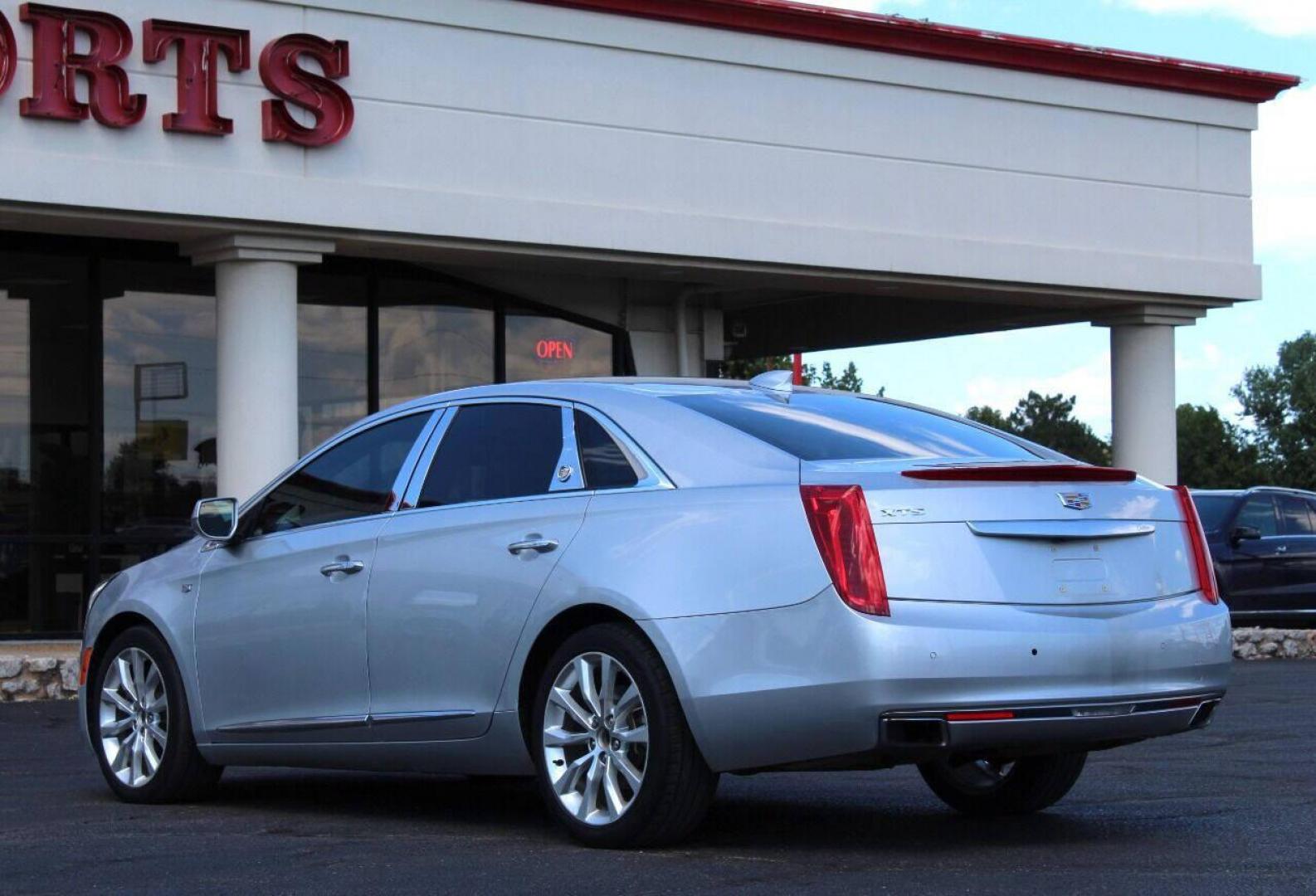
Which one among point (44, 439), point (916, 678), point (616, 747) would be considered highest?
point (44, 439)

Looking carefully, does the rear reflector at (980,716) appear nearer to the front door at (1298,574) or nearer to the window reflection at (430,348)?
the window reflection at (430,348)

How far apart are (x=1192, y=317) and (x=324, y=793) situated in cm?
1592

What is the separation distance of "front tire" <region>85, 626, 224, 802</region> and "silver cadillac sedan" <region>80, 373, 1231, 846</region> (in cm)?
14

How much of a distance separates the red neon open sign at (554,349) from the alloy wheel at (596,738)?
48.6 ft

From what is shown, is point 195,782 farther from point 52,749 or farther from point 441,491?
point 52,749

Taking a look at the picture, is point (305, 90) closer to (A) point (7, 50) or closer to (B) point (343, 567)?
(A) point (7, 50)

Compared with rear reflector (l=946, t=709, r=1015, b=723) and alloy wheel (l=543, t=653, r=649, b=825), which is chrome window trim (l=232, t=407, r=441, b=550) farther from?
rear reflector (l=946, t=709, r=1015, b=723)

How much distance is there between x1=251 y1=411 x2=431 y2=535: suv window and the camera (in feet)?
25.5

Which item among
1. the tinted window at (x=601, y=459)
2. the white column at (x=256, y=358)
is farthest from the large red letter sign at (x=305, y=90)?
the tinted window at (x=601, y=459)

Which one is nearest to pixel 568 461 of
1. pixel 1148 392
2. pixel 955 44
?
pixel 955 44

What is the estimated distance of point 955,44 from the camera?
66.8ft

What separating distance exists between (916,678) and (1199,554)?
4.50ft

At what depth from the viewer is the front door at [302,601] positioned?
758 centimetres

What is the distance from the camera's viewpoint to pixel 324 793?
877 centimetres
